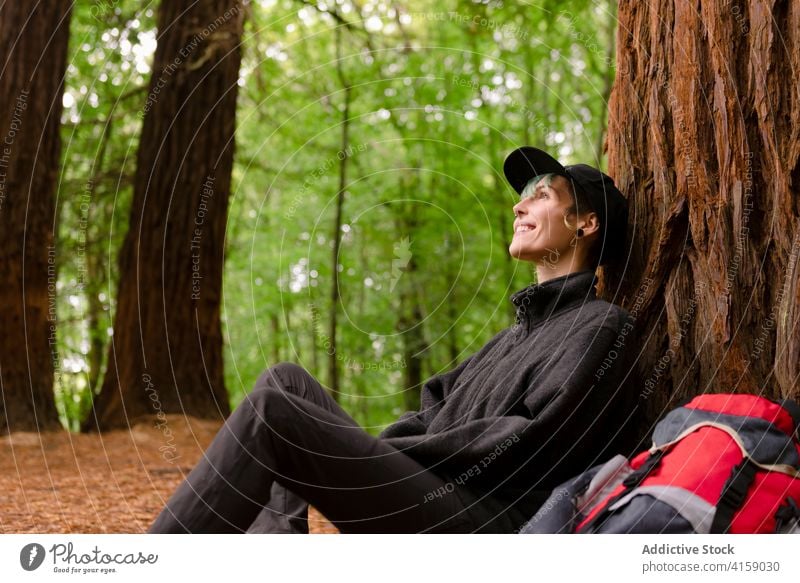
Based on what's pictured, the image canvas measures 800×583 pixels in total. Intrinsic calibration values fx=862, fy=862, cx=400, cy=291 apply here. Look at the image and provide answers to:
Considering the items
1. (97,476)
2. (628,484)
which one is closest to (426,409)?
(628,484)

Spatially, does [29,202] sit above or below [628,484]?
above

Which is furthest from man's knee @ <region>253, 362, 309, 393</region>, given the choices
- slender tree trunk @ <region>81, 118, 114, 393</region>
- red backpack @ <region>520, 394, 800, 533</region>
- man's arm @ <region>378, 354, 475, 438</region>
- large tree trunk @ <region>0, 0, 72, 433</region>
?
slender tree trunk @ <region>81, 118, 114, 393</region>

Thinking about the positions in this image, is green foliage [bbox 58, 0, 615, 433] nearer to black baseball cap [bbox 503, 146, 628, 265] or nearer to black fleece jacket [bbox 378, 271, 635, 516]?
black baseball cap [bbox 503, 146, 628, 265]

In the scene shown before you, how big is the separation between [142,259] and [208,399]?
1.04 m

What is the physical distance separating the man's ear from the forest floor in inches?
77.4

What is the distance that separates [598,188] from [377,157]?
8.11 meters

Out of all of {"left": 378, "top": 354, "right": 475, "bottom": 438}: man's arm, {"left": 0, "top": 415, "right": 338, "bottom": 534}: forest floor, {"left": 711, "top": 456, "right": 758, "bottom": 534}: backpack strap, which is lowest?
{"left": 0, "top": 415, "right": 338, "bottom": 534}: forest floor

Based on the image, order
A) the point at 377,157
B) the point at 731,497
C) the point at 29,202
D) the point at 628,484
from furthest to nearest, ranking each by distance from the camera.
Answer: the point at 377,157 < the point at 29,202 < the point at 628,484 < the point at 731,497

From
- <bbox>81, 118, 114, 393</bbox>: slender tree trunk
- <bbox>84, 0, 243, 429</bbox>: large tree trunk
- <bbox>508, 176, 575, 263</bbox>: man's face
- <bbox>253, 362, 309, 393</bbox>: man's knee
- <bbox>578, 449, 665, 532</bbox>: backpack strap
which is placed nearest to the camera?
<bbox>578, 449, 665, 532</bbox>: backpack strap

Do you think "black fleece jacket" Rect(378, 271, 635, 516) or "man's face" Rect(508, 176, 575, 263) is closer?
"black fleece jacket" Rect(378, 271, 635, 516)

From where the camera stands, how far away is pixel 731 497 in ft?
6.44

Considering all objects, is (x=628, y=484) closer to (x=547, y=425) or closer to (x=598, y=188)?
(x=547, y=425)

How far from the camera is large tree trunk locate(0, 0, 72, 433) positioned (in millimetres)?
5141
